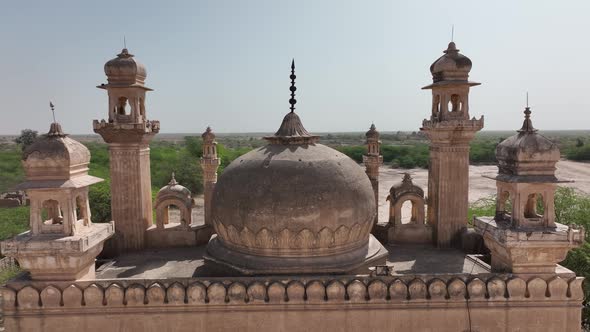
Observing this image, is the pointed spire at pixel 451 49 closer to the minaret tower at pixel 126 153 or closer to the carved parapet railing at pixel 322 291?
the carved parapet railing at pixel 322 291

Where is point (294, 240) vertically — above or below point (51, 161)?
below

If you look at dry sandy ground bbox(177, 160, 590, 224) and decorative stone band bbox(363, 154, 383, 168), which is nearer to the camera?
decorative stone band bbox(363, 154, 383, 168)

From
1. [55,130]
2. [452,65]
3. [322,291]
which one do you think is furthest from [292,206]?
[452,65]

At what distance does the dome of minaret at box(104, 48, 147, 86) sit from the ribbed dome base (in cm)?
652

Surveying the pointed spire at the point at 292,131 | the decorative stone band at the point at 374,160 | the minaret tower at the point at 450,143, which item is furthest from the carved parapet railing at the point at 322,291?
the decorative stone band at the point at 374,160

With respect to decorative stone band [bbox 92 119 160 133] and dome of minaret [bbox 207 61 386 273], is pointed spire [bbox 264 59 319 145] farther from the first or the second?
decorative stone band [bbox 92 119 160 133]

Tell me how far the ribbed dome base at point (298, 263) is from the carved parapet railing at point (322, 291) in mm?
367

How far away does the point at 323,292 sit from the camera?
8.27 metres

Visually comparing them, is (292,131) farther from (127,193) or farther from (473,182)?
(473,182)

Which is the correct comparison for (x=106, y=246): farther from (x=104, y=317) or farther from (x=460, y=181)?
(x=460, y=181)

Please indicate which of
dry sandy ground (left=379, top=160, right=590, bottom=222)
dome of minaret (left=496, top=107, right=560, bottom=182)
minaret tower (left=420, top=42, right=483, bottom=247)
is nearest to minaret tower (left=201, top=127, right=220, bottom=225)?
minaret tower (left=420, top=42, right=483, bottom=247)

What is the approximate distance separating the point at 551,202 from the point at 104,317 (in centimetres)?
972

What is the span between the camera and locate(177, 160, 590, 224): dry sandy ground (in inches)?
1400

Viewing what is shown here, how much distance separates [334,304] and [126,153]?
26.2 feet
